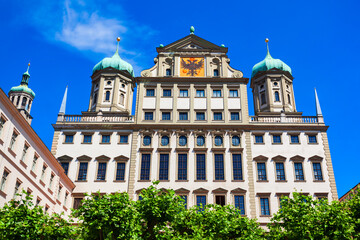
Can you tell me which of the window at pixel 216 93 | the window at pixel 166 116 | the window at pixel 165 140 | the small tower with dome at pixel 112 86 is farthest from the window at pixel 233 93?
the small tower with dome at pixel 112 86

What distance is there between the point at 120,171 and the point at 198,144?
10.4 metres

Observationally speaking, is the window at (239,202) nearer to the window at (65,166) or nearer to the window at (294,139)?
the window at (294,139)

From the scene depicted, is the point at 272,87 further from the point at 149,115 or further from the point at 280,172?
the point at 149,115

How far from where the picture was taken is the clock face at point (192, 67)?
55531 millimetres

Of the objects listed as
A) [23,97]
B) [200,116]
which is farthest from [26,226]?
[23,97]

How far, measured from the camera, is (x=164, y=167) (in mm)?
48531

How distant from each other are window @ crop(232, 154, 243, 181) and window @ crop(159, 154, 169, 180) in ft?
27.2

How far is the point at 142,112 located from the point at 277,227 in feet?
88.6

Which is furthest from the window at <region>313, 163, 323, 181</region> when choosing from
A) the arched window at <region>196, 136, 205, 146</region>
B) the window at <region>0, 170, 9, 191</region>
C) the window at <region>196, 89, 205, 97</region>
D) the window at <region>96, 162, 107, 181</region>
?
the window at <region>0, 170, 9, 191</region>

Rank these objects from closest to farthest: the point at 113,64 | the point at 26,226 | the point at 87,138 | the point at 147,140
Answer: the point at 26,226, the point at 147,140, the point at 87,138, the point at 113,64

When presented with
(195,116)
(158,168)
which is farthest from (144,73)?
(158,168)

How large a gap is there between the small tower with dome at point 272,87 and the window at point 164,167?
19.3 meters

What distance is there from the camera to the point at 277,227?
99.3 feet

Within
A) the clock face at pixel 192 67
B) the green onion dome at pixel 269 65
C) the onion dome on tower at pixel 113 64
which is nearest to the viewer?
the clock face at pixel 192 67
